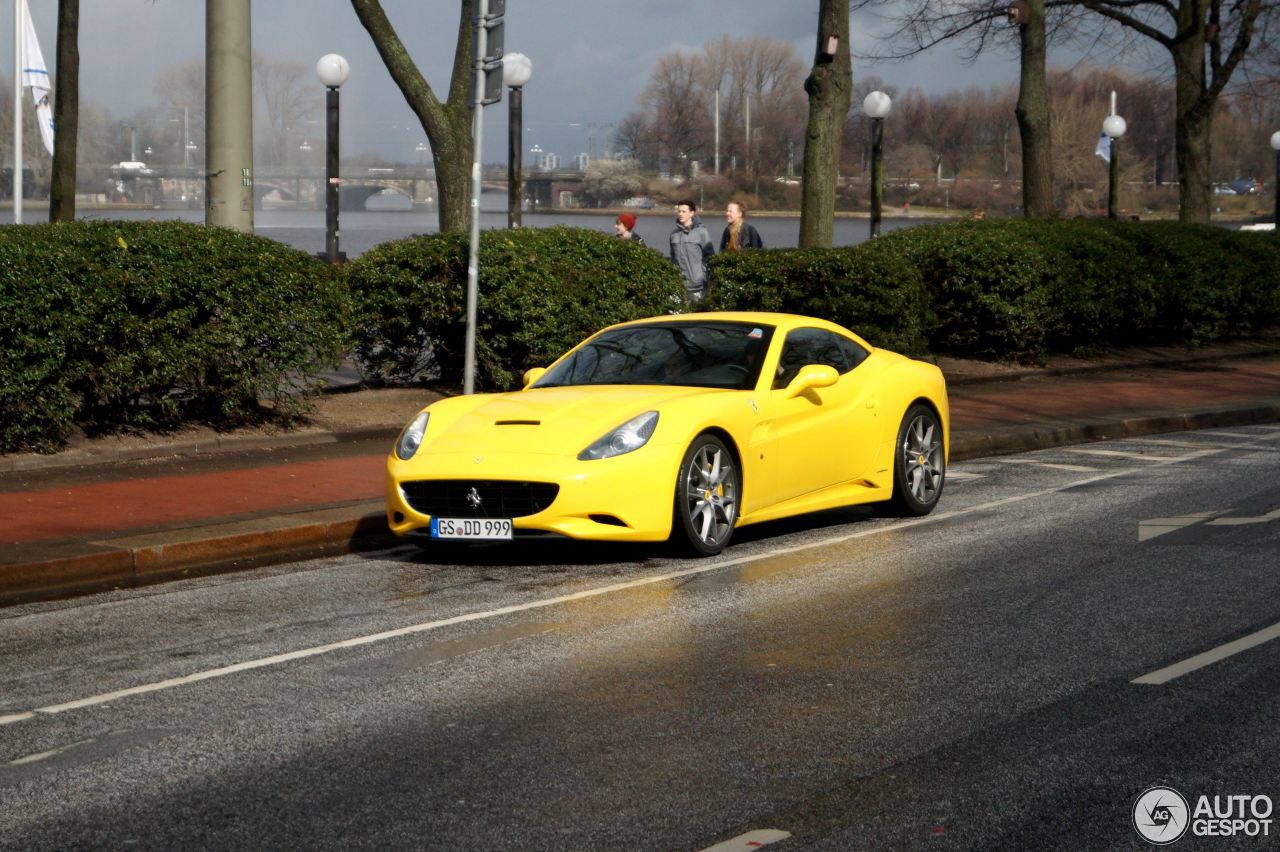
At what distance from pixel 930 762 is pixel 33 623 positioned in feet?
15.2

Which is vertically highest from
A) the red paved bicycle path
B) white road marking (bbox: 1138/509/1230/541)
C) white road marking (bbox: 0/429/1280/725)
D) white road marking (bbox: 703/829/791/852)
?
the red paved bicycle path

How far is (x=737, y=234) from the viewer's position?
2073 cm

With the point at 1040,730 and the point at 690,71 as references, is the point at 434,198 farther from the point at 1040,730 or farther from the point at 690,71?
the point at 1040,730

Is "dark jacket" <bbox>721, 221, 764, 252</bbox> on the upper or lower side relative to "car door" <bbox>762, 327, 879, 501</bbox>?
upper

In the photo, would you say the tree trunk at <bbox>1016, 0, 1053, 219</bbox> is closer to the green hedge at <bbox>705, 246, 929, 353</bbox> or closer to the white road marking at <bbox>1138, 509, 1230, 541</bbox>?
the green hedge at <bbox>705, 246, 929, 353</bbox>

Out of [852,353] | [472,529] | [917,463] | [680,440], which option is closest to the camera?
[472,529]

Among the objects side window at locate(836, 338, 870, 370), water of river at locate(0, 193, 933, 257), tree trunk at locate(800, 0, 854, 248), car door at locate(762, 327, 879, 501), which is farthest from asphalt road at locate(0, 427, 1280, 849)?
water of river at locate(0, 193, 933, 257)

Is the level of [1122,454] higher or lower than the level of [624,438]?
lower

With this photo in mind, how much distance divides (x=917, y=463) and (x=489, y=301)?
18.1 ft

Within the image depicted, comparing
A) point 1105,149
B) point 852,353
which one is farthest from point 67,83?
point 1105,149

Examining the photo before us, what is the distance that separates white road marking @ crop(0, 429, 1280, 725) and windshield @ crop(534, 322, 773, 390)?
1.15m

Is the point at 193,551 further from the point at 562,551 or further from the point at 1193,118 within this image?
the point at 1193,118

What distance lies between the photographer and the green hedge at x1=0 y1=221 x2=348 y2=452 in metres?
12.4

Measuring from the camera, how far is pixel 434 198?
62.2 metres
